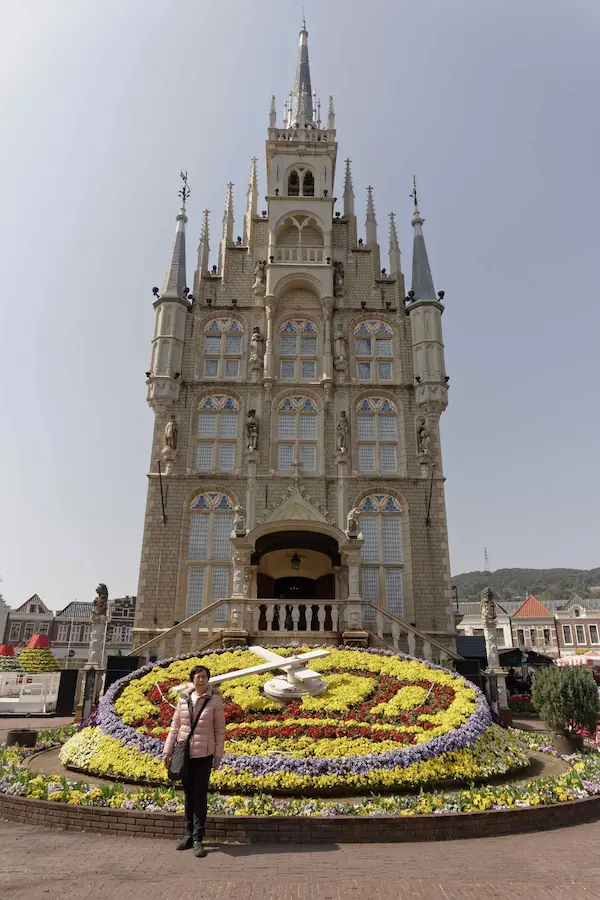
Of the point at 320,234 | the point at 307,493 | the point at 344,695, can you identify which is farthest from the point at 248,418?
the point at 344,695

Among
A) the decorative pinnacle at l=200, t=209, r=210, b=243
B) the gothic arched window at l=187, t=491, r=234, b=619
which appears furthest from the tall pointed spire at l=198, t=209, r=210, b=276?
the gothic arched window at l=187, t=491, r=234, b=619

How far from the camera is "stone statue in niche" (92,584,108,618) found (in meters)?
19.6

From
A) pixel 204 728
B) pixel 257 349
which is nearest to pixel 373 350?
pixel 257 349

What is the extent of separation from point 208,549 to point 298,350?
423 inches

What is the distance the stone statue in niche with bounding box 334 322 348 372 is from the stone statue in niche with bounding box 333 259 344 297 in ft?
7.50

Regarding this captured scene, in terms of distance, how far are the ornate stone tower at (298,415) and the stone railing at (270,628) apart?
50 centimetres

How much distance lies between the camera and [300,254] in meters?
30.0

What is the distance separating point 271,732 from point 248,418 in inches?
700

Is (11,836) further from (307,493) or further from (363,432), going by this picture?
(363,432)

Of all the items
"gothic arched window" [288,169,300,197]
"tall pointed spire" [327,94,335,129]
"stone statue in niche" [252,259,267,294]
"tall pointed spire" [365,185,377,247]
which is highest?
"tall pointed spire" [327,94,335,129]

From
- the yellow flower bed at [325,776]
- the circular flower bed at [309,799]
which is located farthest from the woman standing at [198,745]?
the yellow flower bed at [325,776]

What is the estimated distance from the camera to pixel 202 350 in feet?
94.8

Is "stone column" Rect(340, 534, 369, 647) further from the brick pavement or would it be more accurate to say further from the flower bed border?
the brick pavement

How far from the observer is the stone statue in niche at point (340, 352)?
28109mm
